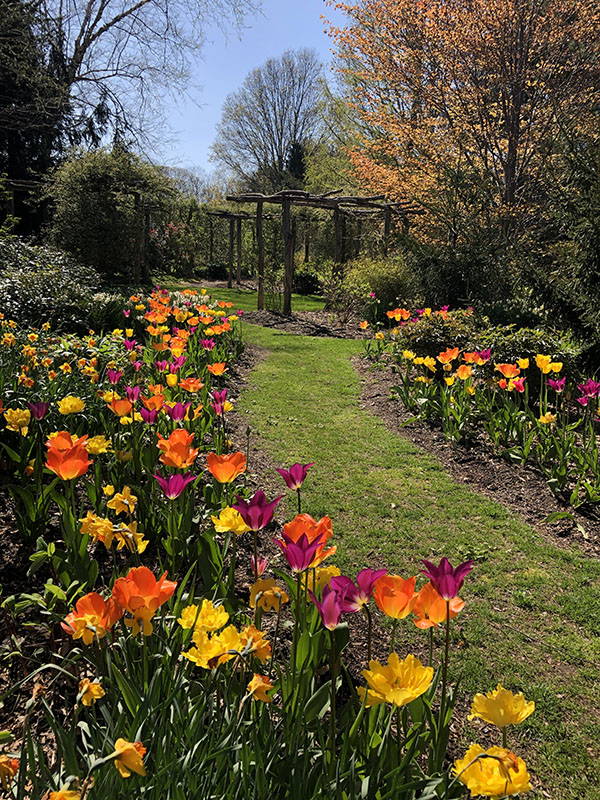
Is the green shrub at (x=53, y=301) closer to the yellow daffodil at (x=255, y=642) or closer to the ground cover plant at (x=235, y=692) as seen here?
the ground cover plant at (x=235, y=692)

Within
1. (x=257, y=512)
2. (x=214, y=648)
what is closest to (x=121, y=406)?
(x=257, y=512)

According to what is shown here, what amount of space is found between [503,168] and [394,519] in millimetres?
9457

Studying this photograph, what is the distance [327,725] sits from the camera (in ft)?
4.51

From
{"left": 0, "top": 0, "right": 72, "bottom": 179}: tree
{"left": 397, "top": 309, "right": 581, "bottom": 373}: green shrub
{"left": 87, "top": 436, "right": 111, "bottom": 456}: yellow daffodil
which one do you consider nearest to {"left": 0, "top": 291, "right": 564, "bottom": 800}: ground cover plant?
{"left": 87, "top": 436, "right": 111, "bottom": 456}: yellow daffodil

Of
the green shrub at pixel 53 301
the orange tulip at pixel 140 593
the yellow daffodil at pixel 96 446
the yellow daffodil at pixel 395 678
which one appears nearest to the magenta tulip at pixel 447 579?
the yellow daffodil at pixel 395 678

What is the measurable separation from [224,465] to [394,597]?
0.64m

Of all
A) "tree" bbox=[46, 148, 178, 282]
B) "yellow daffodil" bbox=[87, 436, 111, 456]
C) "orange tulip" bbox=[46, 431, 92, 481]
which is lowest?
"yellow daffodil" bbox=[87, 436, 111, 456]

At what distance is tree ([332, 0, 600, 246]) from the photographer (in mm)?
9555

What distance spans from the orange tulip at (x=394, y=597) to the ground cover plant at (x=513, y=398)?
2.61 meters

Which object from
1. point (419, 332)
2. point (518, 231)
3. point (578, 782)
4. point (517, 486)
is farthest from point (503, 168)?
point (578, 782)

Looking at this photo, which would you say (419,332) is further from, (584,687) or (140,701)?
(140,701)

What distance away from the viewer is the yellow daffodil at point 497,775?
845 mm

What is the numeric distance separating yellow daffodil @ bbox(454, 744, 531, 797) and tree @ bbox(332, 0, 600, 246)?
980 centimetres

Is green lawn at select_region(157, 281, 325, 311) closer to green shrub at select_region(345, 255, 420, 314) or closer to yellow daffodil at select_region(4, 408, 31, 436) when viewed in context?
green shrub at select_region(345, 255, 420, 314)
